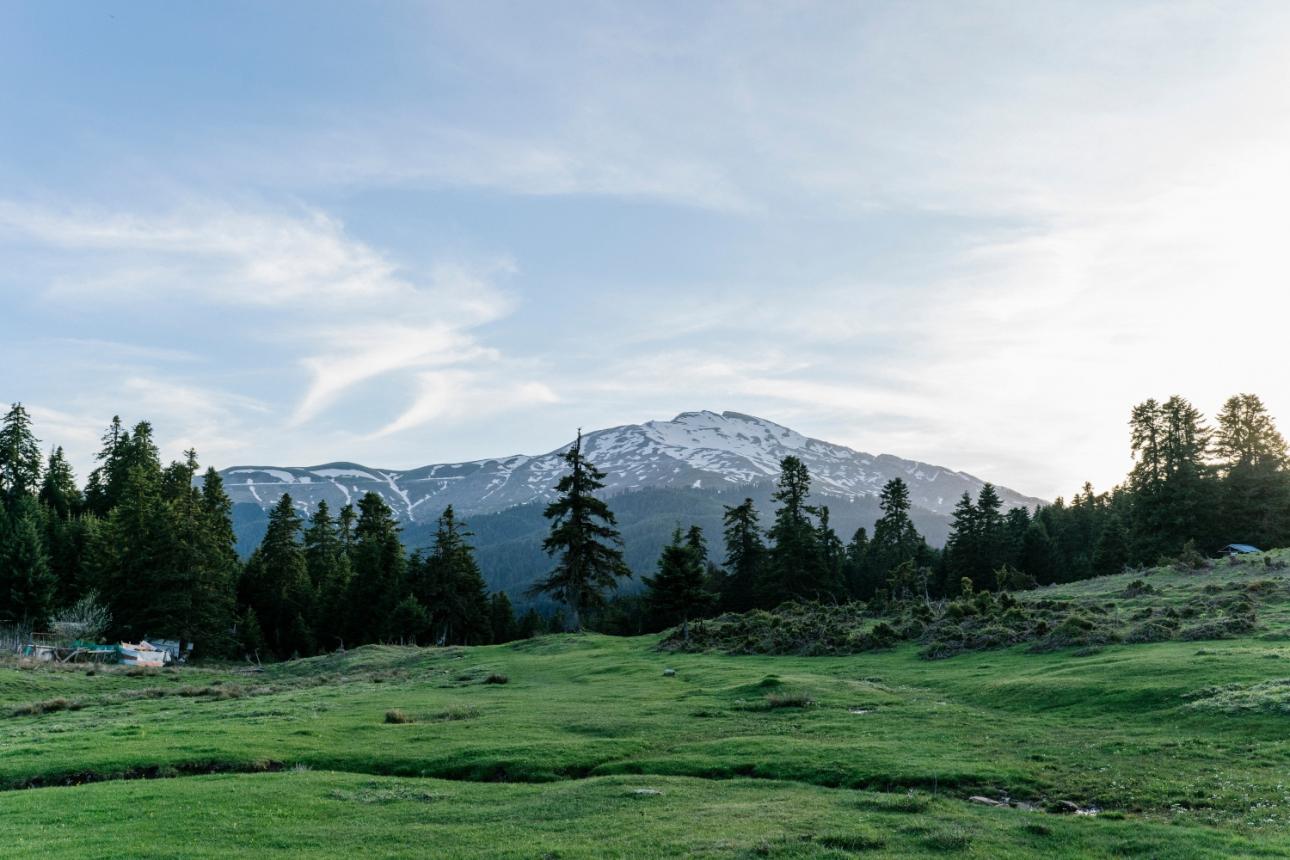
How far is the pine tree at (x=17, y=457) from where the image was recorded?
96.6 m

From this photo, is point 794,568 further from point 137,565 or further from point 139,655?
point 137,565

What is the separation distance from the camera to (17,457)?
320 feet

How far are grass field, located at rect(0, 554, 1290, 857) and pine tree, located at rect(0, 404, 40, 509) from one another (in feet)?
257

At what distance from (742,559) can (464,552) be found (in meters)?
33.6

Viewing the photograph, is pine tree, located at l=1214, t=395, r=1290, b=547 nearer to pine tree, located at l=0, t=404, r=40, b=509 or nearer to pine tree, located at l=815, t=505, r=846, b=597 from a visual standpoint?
pine tree, located at l=815, t=505, r=846, b=597

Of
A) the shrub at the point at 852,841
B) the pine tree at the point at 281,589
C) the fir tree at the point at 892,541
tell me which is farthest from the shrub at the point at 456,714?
the fir tree at the point at 892,541

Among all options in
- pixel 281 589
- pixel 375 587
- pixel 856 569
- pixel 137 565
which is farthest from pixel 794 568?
pixel 137 565

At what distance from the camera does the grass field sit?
47.6ft

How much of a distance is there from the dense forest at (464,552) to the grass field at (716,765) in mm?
30708

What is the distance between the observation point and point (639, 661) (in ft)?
157

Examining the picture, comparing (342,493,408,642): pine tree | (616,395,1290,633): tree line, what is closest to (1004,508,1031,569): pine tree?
(616,395,1290,633): tree line

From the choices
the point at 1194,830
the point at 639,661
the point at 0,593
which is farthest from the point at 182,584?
the point at 1194,830

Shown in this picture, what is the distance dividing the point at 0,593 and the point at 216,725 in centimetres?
5808

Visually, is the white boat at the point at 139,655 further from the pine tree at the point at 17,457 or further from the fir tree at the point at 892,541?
the fir tree at the point at 892,541
